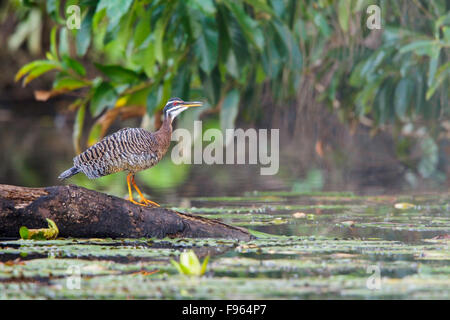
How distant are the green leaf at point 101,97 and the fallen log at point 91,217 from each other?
456cm

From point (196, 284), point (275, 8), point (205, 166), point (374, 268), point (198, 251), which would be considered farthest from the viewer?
point (205, 166)

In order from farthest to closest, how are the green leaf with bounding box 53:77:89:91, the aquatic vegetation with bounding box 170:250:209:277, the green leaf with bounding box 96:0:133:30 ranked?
1. the green leaf with bounding box 53:77:89:91
2. the green leaf with bounding box 96:0:133:30
3. the aquatic vegetation with bounding box 170:250:209:277

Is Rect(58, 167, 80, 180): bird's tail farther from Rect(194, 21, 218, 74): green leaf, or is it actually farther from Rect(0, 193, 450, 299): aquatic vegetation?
Rect(194, 21, 218, 74): green leaf

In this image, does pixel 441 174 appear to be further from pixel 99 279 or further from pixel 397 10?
pixel 99 279

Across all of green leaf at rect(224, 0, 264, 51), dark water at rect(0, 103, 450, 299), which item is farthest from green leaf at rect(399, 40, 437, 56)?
green leaf at rect(224, 0, 264, 51)

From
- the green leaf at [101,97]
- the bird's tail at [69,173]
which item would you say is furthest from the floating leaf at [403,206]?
the green leaf at [101,97]

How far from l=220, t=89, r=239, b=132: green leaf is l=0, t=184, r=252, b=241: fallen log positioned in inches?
166

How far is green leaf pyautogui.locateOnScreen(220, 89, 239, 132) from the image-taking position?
9.96m

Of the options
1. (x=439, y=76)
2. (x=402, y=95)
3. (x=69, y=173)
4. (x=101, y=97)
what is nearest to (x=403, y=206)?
(x=439, y=76)

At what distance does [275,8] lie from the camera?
9141 mm

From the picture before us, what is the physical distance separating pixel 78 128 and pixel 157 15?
2704 mm

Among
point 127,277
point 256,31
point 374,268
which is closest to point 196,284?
point 127,277

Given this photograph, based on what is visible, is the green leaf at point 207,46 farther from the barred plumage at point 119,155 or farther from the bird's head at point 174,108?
the barred plumage at point 119,155
